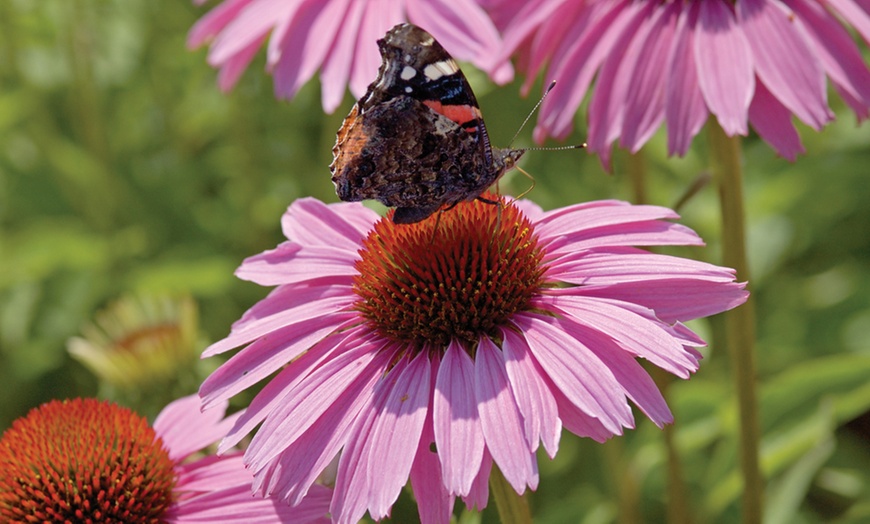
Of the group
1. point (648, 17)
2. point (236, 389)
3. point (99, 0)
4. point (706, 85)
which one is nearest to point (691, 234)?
point (706, 85)

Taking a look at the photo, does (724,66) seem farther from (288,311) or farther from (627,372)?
(288,311)

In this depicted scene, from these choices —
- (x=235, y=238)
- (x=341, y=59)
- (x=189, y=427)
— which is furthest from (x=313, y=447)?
(x=235, y=238)

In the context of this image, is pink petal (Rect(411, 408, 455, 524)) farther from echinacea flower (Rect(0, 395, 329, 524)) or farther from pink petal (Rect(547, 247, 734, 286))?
pink petal (Rect(547, 247, 734, 286))

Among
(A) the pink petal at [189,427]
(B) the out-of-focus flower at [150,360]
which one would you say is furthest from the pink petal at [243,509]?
(B) the out-of-focus flower at [150,360]

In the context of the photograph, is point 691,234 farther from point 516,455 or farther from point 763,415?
point 763,415

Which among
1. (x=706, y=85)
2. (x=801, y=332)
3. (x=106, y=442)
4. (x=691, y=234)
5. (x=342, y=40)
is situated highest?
(x=342, y=40)
